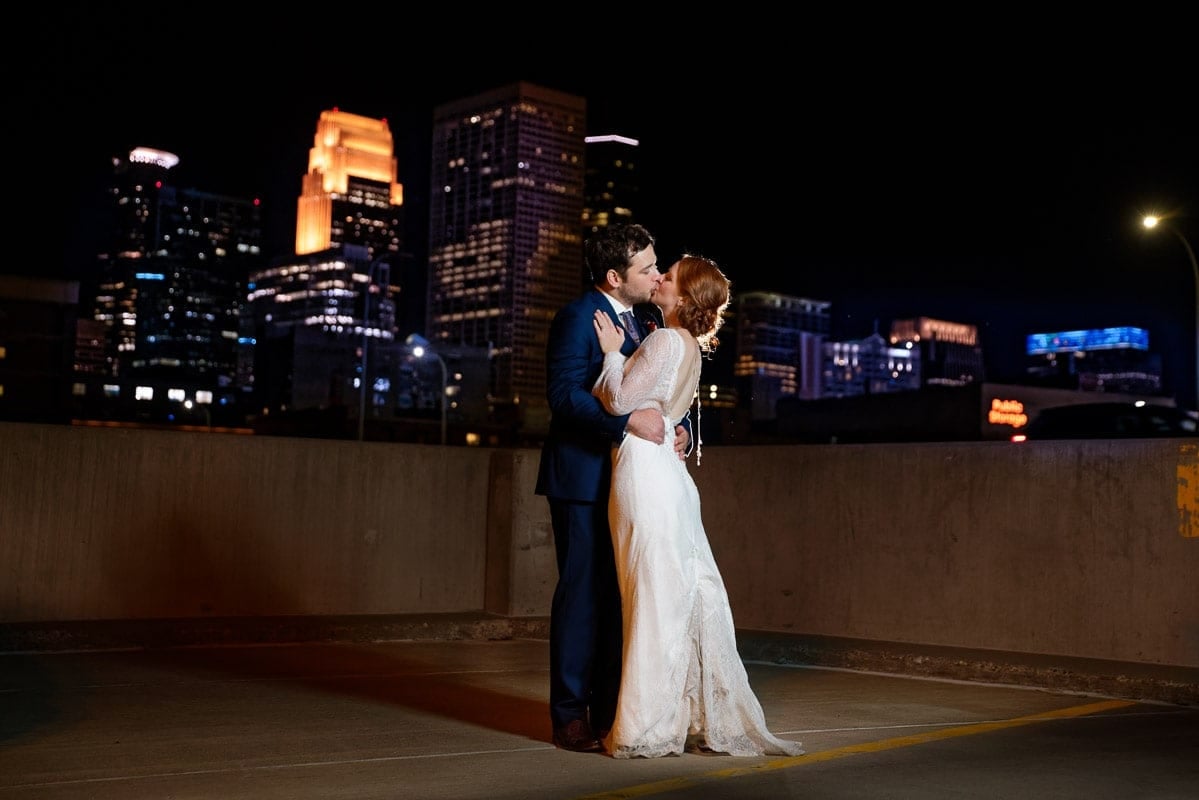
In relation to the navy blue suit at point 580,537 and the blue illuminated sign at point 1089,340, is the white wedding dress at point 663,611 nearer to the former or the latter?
the navy blue suit at point 580,537

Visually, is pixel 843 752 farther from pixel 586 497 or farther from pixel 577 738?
pixel 586 497

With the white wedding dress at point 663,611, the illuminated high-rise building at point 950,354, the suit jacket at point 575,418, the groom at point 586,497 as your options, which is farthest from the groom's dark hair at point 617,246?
the illuminated high-rise building at point 950,354

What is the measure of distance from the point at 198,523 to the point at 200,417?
4588 inches

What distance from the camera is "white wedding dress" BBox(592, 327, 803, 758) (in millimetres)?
5891

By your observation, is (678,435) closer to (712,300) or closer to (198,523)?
(712,300)

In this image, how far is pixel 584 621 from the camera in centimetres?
616

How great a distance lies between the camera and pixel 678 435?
20.7ft

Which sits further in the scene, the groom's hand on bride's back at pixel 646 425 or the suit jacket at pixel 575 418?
the suit jacket at pixel 575 418

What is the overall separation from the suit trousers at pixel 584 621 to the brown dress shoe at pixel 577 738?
0.03 meters

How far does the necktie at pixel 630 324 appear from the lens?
249 inches

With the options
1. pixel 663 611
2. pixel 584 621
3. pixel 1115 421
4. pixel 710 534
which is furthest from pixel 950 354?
pixel 663 611

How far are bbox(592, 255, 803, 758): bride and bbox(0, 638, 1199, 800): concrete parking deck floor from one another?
14 centimetres

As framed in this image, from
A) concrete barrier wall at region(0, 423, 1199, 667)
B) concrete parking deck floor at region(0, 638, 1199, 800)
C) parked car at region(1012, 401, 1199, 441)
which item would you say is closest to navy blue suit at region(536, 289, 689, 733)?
concrete parking deck floor at region(0, 638, 1199, 800)

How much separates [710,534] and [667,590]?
581cm
